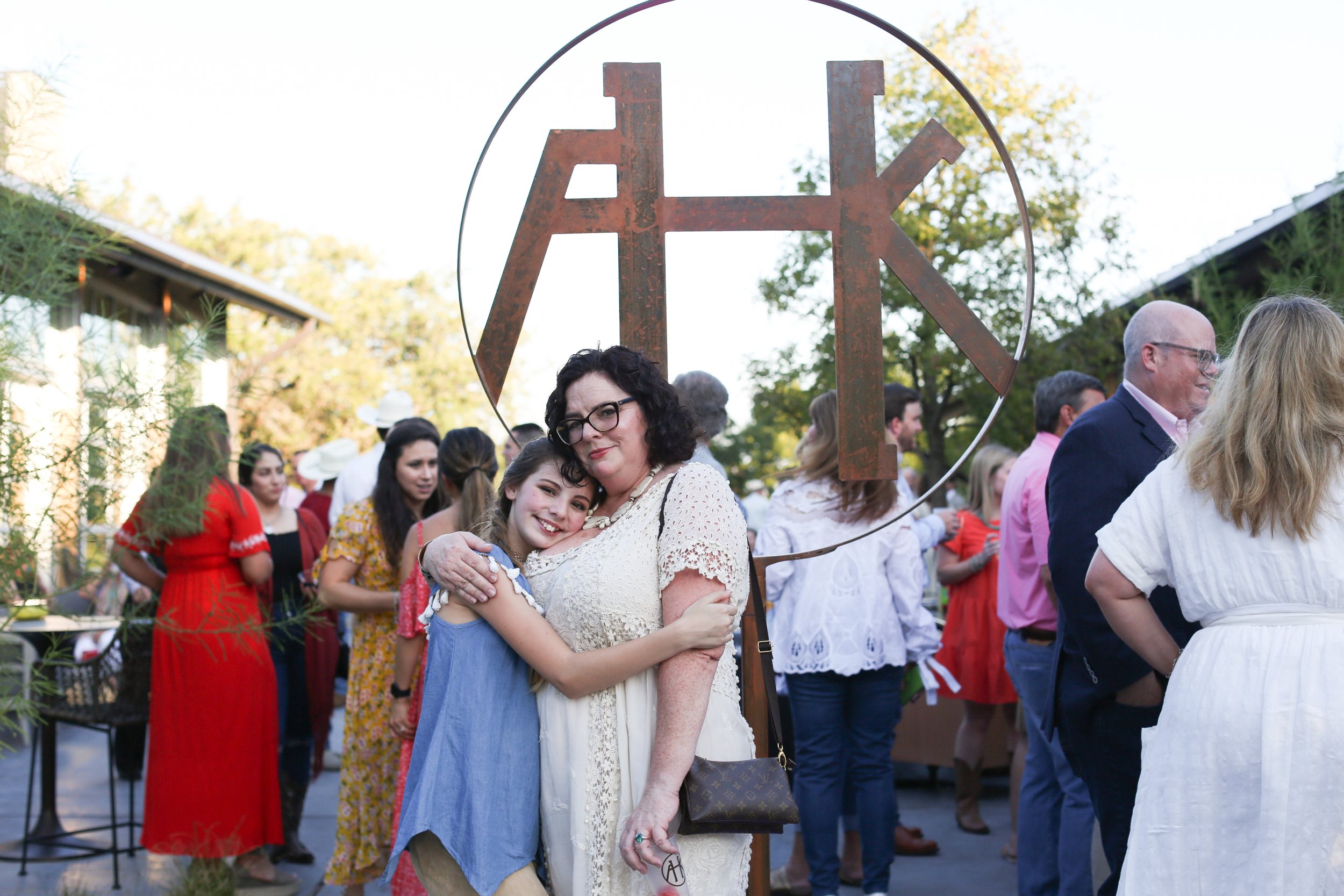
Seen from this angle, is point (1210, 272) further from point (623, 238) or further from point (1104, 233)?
point (623, 238)

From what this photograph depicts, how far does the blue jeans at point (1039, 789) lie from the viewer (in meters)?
3.90

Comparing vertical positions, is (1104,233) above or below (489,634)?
above

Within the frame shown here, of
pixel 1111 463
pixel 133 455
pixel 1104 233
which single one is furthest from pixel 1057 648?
pixel 1104 233

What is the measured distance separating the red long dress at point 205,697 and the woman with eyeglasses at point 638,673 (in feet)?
8.13

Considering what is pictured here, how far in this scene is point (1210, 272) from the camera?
8227 millimetres

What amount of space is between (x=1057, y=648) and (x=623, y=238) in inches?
65.2

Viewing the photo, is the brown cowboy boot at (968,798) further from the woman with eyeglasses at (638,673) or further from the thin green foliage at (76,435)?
the woman with eyeglasses at (638,673)

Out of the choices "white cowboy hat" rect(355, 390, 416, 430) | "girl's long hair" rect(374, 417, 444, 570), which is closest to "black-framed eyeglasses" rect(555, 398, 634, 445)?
"girl's long hair" rect(374, 417, 444, 570)

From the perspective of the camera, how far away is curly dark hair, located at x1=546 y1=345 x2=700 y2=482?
7.44ft

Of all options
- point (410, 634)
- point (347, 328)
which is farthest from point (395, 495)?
point (347, 328)

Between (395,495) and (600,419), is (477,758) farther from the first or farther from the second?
(395,495)

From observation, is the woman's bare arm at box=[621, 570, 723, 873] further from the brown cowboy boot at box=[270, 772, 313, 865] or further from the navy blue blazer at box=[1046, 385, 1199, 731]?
the brown cowboy boot at box=[270, 772, 313, 865]

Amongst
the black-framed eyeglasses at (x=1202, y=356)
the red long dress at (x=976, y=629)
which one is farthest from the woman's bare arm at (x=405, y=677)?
the red long dress at (x=976, y=629)

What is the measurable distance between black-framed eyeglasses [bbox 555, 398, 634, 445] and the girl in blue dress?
275mm
